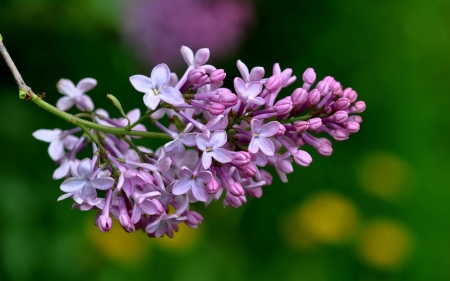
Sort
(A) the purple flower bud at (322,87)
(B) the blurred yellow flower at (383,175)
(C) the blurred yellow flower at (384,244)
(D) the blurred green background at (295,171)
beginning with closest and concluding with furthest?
(A) the purple flower bud at (322,87), (D) the blurred green background at (295,171), (C) the blurred yellow flower at (384,244), (B) the blurred yellow flower at (383,175)

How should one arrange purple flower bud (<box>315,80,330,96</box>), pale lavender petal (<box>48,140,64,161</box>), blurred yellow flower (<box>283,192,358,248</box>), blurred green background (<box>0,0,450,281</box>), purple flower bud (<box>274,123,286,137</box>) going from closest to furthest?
purple flower bud (<box>274,123,286,137</box>) < purple flower bud (<box>315,80,330,96</box>) < pale lavender petal (<box>48,140,64,161</box>) < blurred green background (<box>0,0,450,281</box>) < blurred yellow flower (<box>283,192,358,248</box>)

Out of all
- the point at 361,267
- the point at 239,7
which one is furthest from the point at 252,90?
the point at 239,7

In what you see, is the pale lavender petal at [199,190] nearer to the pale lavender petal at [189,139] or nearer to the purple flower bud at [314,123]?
the pale lavender petal at [189,139]

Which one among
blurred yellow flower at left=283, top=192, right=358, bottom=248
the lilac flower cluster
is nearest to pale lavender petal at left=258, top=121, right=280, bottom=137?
the lilac flower cluster

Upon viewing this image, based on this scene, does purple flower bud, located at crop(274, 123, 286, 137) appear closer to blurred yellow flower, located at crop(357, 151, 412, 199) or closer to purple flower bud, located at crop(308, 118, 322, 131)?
purple flower bud, located at crop(308, 118, 322, 131)

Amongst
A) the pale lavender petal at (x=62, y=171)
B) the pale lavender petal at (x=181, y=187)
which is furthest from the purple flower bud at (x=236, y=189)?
the pale lavender petal at (x=62, y=171)
